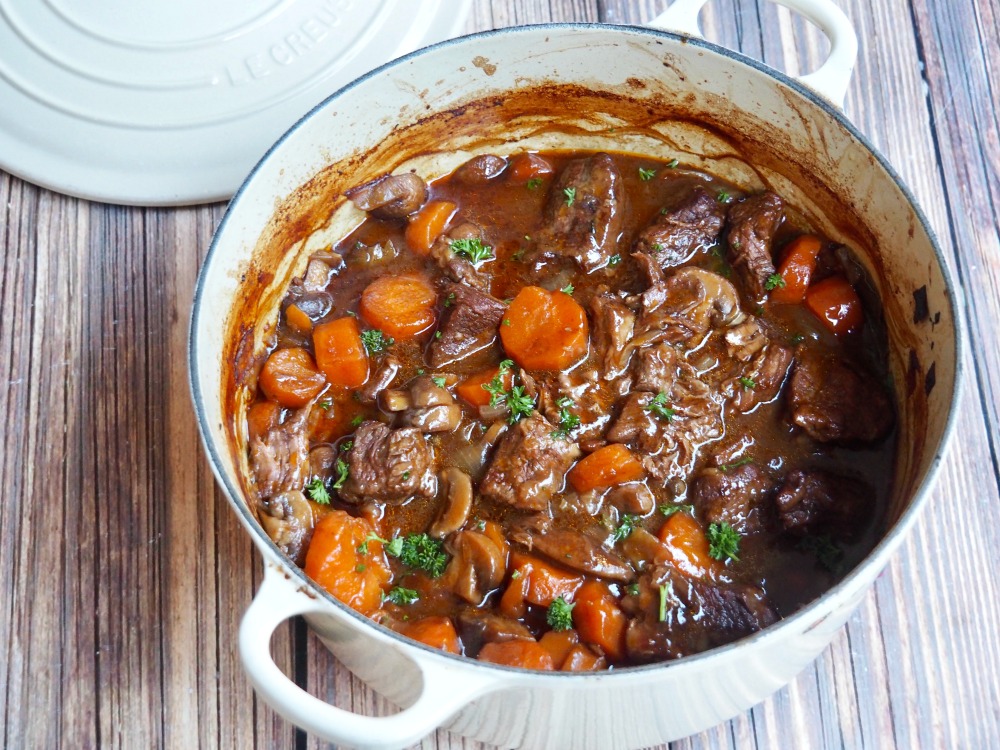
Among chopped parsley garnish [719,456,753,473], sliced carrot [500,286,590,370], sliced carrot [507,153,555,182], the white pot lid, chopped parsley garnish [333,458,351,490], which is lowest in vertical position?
chopped parsley garnish [719,456,753,473]

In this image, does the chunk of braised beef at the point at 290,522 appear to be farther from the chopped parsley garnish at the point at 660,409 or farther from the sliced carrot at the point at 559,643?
the chopped parsley garnish at the point at 660,409

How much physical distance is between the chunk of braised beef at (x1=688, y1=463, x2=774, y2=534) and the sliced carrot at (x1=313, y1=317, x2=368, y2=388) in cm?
104

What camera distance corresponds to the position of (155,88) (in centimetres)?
316

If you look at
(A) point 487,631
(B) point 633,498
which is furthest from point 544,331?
(A) point 487,631

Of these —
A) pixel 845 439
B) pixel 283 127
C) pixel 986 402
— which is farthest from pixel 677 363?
pixel 283 127

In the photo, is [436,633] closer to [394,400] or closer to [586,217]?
[394,400]

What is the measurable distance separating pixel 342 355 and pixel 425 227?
51 centimetres

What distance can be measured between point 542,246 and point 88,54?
5.26 ft

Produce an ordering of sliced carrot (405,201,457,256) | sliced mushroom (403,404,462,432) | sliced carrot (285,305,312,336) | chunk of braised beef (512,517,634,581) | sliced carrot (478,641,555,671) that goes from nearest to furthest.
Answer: sliced carrot (478,641,555,671) < chunk of braised beef (512,517,634,581) < sliced mushroom (403,404,462,432) < sliced carrot (285,305,312,336) < sliced carrot (405,201,457,256)

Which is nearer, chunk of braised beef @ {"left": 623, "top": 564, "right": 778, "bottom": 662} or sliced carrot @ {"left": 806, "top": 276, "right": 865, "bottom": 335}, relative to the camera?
chunk of braised beef @ {"left": 623, "top": 564, "right": 778, "bottom": 662}

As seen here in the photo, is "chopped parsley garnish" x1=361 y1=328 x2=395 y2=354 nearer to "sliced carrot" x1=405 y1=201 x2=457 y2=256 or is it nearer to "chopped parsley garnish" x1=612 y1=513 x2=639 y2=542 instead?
"sliced carrot" x1=405 y1=201 x2=457 y2=256

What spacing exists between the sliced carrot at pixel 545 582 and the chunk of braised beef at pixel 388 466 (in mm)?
359

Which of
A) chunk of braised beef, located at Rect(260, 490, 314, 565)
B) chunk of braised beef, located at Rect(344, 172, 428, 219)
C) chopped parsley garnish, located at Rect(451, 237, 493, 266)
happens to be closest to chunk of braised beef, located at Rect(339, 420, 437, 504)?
chunk of braised beef, located at Rect(260, 490, 314, 565)

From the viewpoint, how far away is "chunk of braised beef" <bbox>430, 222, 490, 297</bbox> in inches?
117
